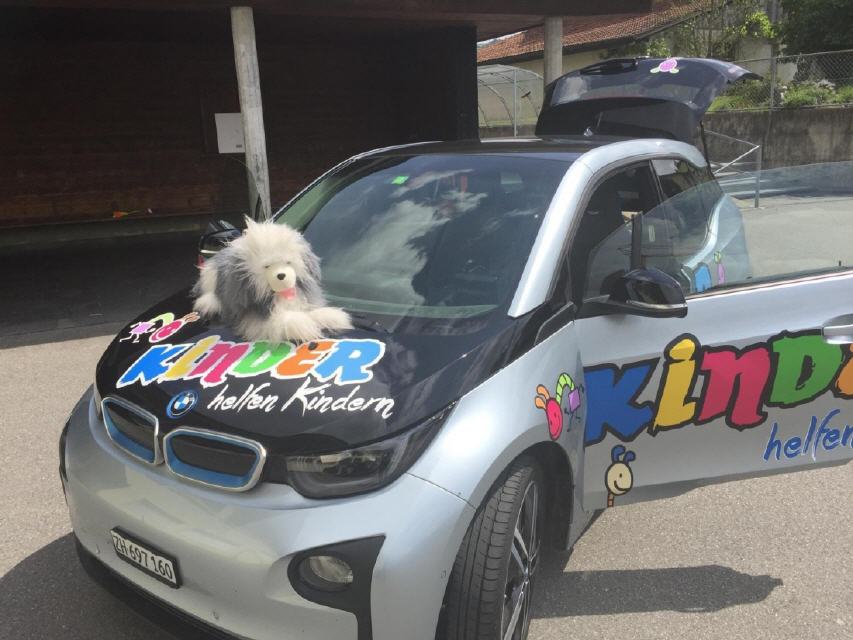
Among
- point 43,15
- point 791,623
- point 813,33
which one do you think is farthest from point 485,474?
point 813,33

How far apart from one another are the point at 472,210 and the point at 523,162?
0.34 metres

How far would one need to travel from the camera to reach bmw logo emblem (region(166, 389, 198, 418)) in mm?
2043

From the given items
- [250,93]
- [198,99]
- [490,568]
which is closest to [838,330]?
[490,568]

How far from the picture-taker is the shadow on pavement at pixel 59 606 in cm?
246

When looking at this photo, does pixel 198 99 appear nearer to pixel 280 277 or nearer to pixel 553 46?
pixel 553 46

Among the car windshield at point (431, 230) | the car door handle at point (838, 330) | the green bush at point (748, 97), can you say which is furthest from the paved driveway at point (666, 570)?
the green bush at point (748, 97)

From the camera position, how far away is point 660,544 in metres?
2.99

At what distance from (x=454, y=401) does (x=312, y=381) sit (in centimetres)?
43

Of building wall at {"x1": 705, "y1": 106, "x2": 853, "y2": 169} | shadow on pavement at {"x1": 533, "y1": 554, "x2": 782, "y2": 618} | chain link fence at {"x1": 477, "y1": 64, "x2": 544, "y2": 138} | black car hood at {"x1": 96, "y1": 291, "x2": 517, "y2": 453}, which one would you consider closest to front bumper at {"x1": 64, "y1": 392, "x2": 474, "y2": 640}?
black car hood at {"x1": 96, "y1": 291, "x2": 517, "y2": 453}

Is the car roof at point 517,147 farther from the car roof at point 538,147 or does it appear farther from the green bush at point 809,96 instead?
the green bush at point 809,96

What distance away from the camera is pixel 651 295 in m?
2.35

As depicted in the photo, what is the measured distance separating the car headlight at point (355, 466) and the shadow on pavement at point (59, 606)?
3.03ft

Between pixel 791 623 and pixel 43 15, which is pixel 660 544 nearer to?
pixel 791 623

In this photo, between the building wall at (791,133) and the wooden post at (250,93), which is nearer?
the wooden post at (250,93)
